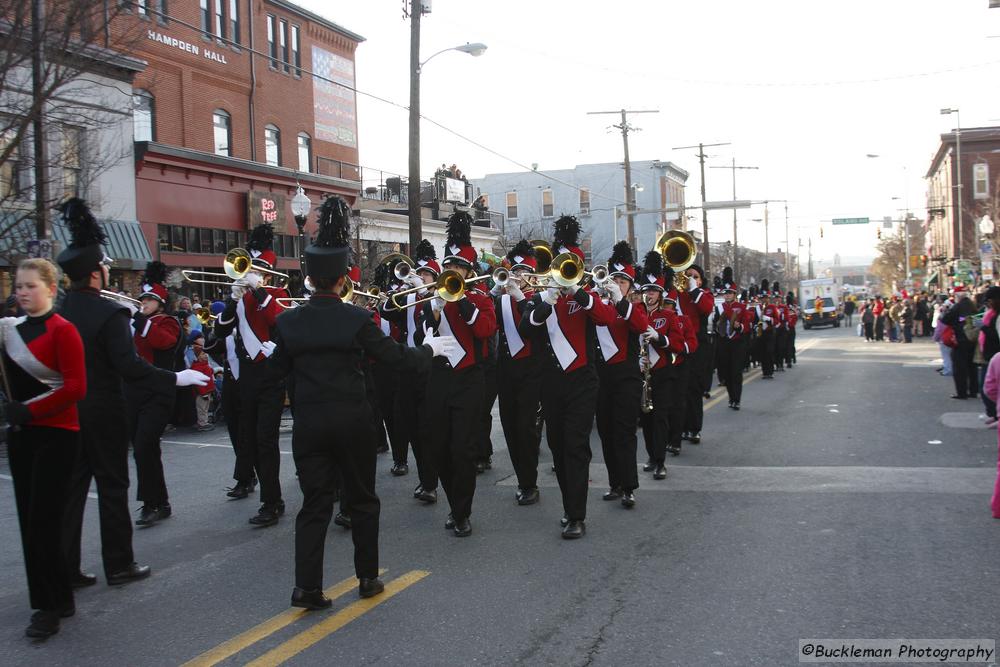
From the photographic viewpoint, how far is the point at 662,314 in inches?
378

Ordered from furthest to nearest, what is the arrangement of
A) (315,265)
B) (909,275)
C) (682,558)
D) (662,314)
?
(909,275) → (662,314) → (682,558) → (315,265)

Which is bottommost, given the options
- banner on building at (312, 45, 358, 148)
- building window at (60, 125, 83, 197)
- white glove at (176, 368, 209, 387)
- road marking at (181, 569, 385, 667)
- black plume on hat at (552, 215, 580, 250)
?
road marking at (181, 569, 385, 667)

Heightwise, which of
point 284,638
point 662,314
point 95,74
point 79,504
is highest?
point 95,74

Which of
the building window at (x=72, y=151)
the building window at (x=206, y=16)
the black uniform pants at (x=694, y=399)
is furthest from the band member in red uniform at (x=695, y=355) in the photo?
the building window at (x=206, y=16)

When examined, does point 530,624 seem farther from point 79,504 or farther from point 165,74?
point 165,74

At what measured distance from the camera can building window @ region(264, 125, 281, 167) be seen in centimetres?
2881

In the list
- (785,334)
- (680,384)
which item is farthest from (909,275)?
(680,384)

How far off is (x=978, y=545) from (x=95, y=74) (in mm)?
20304

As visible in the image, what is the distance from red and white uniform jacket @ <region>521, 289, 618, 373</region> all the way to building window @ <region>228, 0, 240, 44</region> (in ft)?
75.9

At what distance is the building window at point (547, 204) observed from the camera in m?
70.2

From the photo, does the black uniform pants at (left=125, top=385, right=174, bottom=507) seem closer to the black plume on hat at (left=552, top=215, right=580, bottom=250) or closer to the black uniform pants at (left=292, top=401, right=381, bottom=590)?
the black uniform pants at (left=292, top=401, right=381, bottom=590)

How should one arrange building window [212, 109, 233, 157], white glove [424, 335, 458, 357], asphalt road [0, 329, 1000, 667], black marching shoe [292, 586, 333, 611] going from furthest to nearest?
building window [212, 109, 233, 157] < white glove [424, 335, 458, 357] < black marching shoe [292, 586, 333, 611] < asphalt road [0, 329, 1000, 667]

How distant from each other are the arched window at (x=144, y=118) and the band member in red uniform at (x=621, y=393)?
752 inches

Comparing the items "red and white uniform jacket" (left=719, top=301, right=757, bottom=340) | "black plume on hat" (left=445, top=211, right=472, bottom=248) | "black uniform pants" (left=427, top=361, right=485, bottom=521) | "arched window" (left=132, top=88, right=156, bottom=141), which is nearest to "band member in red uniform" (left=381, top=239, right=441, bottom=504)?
"black uniform pants" (left=427, top=361, right=485, bottom=521)
